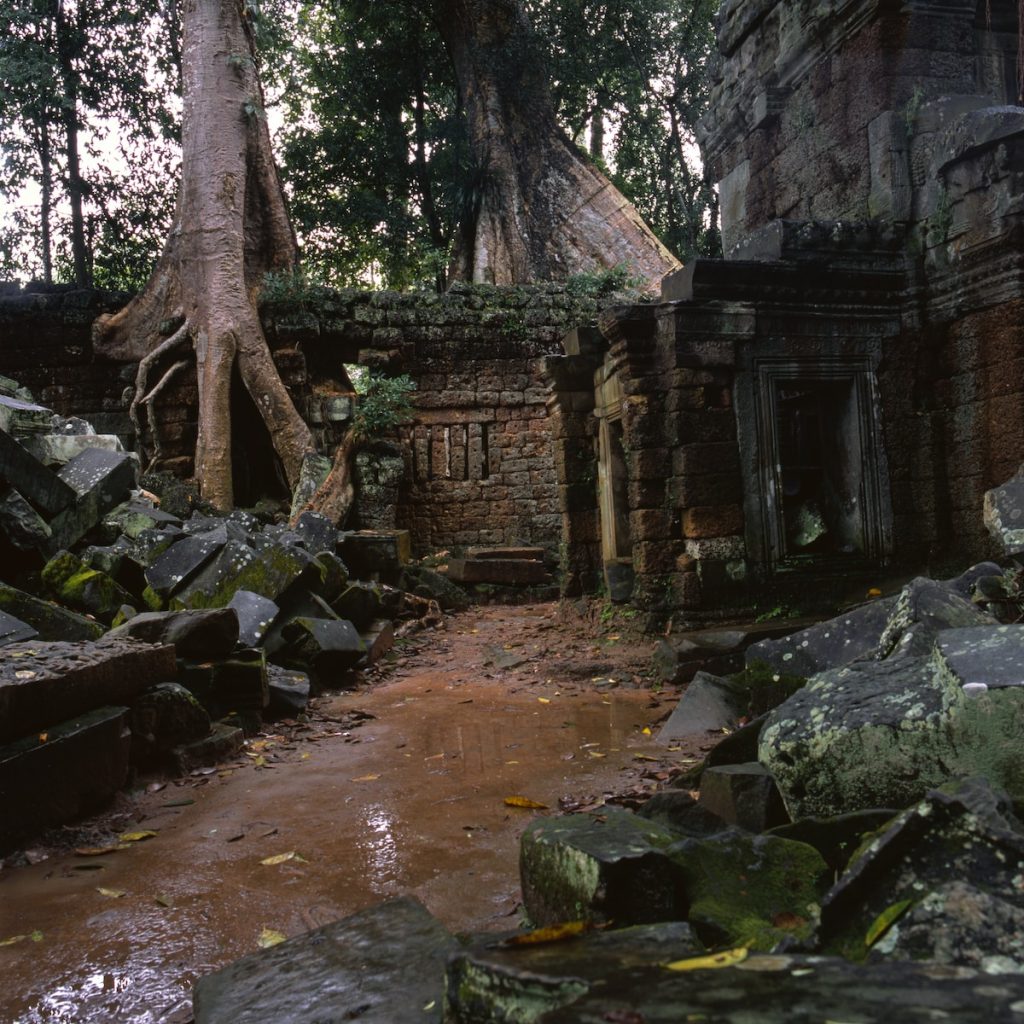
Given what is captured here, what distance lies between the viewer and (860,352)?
725cm

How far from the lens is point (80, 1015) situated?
226 cm

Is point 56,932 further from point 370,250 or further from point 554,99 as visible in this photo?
point 554,99

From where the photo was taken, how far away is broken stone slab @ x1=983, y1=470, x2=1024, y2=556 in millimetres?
4000

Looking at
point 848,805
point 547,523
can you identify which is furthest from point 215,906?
point 547,523

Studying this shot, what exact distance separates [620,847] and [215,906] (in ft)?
5.13

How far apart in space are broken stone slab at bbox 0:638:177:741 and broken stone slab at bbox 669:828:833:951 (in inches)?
112

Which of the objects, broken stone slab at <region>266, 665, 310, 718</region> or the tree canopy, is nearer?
broken stone slab at <region>266, 665, 310, 718</region>

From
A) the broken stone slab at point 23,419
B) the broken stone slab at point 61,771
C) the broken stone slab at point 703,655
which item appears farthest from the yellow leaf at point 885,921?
the broken stone slab at point 23,419

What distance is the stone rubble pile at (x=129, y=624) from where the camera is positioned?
12.3 feet

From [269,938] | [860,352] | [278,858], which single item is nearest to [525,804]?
[278,858]

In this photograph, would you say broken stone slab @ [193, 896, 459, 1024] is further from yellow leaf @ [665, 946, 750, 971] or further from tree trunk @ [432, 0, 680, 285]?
tree trunk @ [432, 0, 680, 285]

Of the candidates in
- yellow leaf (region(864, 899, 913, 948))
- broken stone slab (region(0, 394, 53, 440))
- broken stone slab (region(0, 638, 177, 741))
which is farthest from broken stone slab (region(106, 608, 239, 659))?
yellow leaf (region(864, 899, 913, 948))

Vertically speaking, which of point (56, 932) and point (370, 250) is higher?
point (370, 250)

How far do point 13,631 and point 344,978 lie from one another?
3451 millimetres
